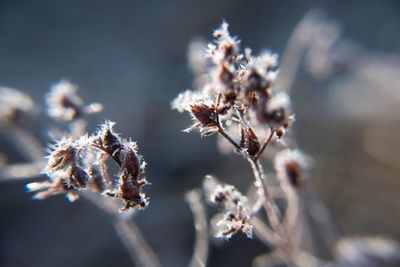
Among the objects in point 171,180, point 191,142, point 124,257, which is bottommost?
point 124,257

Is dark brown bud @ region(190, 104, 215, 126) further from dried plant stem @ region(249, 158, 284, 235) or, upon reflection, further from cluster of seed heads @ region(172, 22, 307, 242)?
dried plant stem @ region(249, 158, 284, 235)

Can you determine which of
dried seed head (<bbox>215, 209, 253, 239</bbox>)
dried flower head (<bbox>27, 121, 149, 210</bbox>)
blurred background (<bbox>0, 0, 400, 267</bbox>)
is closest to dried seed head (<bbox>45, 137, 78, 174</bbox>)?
dried flower head (<bbox>27, 121, 149, 210</bbox>)

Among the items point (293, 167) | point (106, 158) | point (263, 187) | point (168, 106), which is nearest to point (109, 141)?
point (106, 158)

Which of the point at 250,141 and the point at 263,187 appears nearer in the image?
the point at 250,141

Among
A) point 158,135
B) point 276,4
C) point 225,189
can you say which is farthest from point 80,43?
point 225,189

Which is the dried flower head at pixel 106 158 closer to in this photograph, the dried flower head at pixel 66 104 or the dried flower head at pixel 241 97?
the dried flower head at pixel 241 97

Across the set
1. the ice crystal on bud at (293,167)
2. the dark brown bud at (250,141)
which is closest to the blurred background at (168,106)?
the ice crystal on bud at (293,167)

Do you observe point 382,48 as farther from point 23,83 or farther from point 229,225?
point 229,225

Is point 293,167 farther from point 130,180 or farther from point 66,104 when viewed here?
point 66,104

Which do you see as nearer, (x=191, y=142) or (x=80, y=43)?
(x=191, y=142)

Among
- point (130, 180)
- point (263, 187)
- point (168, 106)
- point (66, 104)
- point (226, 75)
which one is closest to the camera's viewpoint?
point (226, 75)
